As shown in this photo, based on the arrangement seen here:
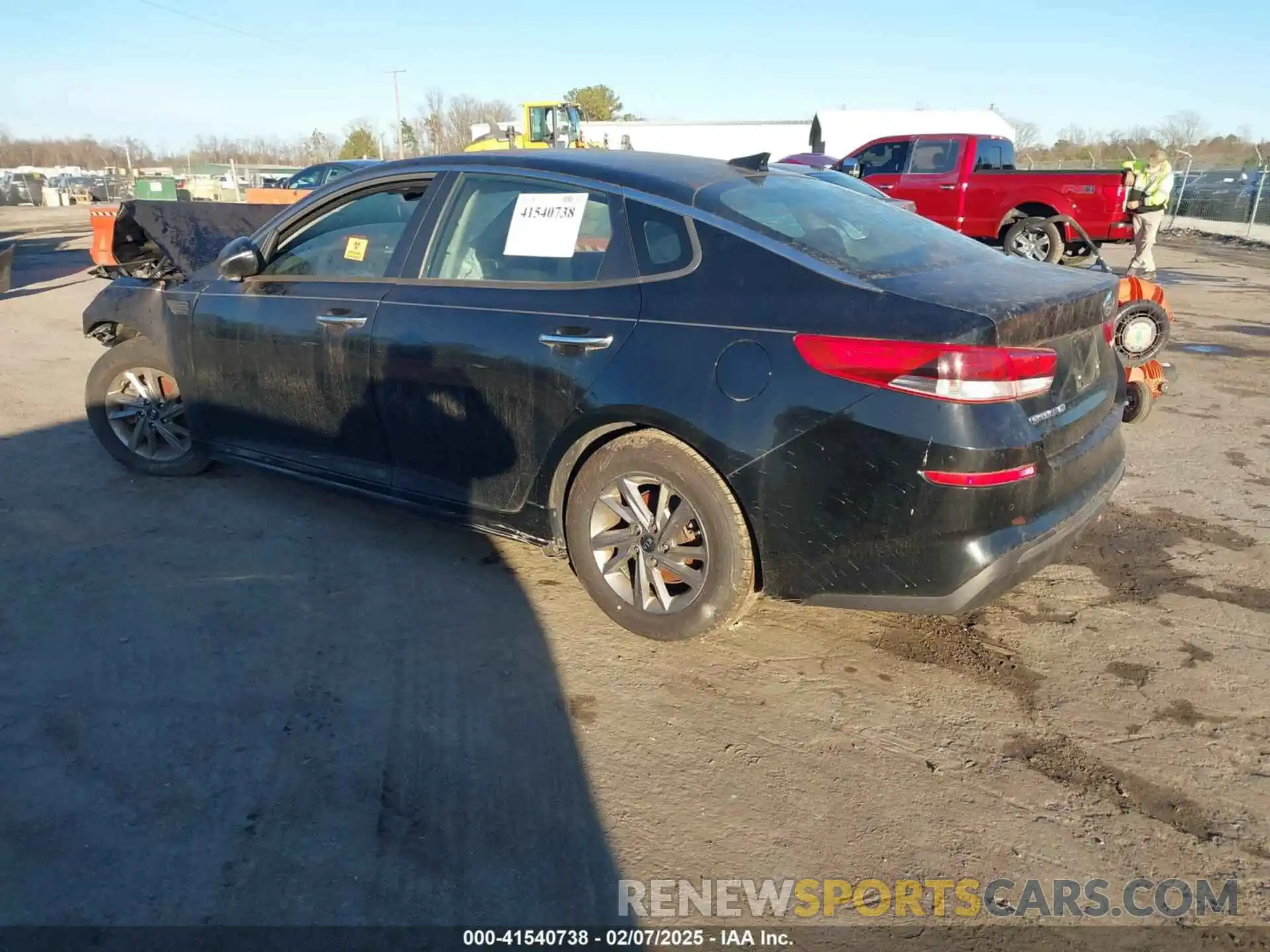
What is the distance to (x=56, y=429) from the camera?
20.2ft

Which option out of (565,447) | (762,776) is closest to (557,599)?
(565,447)

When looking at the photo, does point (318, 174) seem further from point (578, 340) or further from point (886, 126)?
point (886, 126)

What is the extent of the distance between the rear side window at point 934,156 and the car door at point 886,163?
0.16 meters

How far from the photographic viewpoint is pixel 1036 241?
13.4 m

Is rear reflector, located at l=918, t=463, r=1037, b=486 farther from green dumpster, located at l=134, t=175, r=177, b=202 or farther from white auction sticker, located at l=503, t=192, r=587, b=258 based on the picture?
green dumpster, located at l=134, t=175, r=177, b=202

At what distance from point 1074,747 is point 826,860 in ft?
3.30

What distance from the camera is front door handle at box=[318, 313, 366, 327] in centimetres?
391

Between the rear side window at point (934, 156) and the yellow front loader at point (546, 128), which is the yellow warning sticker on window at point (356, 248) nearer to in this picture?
the rear side window at point (934, 156)

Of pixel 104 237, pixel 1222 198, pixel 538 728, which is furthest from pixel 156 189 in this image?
pixel 1222 198

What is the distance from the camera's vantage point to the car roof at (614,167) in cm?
340

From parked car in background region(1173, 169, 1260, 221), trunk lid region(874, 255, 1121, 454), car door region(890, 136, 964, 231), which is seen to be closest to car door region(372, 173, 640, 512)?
trunk lid region(874, 255, 1121, 454)

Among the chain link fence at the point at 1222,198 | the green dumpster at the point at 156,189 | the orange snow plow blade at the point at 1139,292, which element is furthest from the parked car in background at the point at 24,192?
the orange snow plow blade at the point at 1139,292

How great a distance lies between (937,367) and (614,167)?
1.60 metres

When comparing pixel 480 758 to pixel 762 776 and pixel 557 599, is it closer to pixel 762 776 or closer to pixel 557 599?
pixel 762 776
